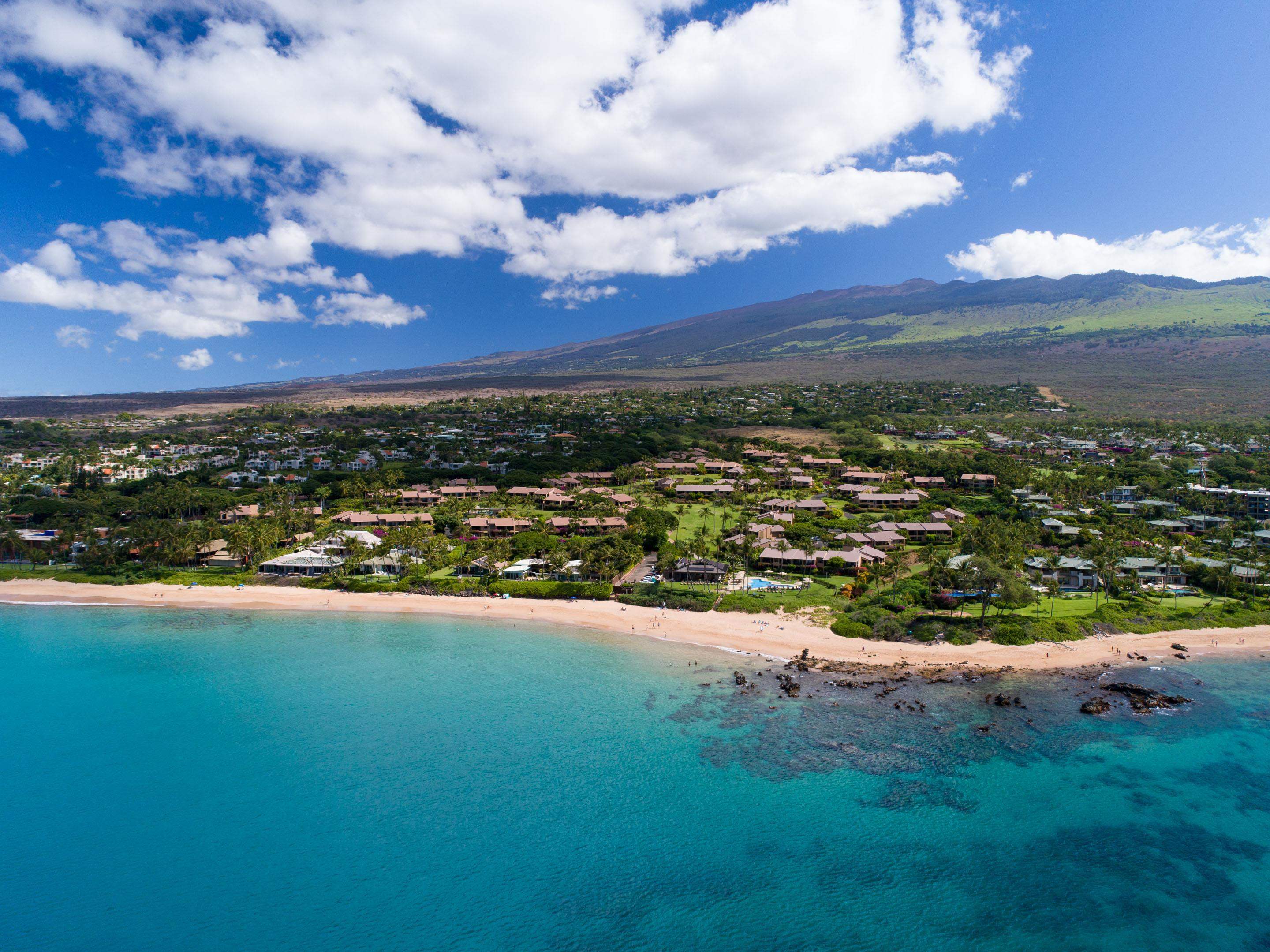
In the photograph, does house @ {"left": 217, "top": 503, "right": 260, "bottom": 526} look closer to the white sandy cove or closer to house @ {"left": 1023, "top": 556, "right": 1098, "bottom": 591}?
the white sandy cove

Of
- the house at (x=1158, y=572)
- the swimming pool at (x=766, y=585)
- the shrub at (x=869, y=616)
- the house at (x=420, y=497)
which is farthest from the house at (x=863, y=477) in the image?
the house at (x=420, y=497)

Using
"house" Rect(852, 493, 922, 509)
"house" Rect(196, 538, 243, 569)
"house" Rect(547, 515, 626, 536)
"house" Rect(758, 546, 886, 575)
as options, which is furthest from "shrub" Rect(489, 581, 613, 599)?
"house" Rect(852, 493, 922, 509)

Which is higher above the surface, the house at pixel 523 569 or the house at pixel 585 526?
the house at pixel 585 526

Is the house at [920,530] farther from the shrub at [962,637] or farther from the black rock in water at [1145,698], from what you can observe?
the black rock in water at [1145,698]

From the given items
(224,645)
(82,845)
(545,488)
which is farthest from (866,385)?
(82,845)

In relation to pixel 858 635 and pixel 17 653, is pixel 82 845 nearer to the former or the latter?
pixel 17 653

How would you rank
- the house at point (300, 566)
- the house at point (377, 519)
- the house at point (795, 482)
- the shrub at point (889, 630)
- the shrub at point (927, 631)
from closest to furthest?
the shrub at point (927, 631) < the shrub at point (889, 630) < the house at point (300, 566) < the house at point (377, 519) < the house at point (795, 482)
